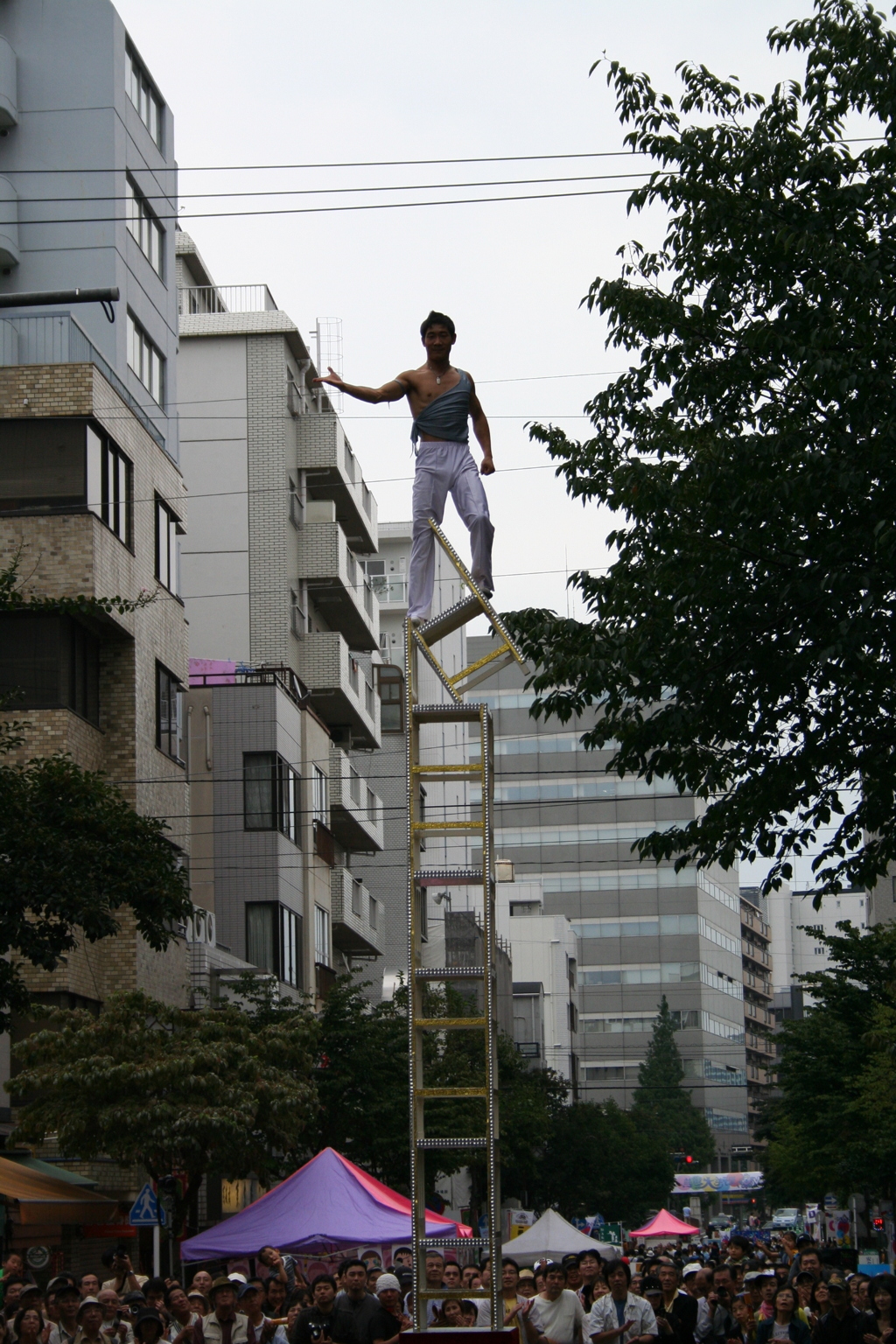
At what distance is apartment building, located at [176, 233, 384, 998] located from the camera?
42.2m

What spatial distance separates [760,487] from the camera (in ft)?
47.1

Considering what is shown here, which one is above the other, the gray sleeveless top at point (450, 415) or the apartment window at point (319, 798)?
the apartment window at point (319, 798)

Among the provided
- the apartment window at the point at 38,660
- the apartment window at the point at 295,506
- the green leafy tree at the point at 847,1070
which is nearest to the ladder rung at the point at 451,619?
the apartment window at the point at 38,660

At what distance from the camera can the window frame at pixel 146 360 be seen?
35.6 meters

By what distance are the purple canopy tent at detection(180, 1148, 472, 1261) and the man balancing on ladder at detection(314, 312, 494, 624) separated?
12.4 metres

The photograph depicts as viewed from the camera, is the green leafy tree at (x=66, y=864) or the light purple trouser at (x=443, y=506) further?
the green leafy tree at (x=66, y=864)

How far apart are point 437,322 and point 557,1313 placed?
22.9 feet

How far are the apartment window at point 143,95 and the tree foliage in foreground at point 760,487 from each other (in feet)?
74.0

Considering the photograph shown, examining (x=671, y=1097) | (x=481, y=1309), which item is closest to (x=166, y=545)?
(x=481, y=1309)

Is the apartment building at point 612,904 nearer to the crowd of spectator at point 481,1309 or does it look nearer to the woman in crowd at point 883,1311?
the crowd of spectator at point 481,1309

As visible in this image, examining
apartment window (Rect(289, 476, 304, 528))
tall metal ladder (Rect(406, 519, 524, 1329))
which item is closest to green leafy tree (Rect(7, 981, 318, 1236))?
tall metal ladder (Rect(406, 519, 524, 1329))

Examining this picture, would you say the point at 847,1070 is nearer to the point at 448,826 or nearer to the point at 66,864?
the point at 66,864

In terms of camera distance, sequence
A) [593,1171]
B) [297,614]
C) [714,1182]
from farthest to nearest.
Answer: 1. [714,1182]
2. [593,1171]
3. [297,614]

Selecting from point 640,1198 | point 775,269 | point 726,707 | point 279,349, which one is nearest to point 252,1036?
point 726,707
